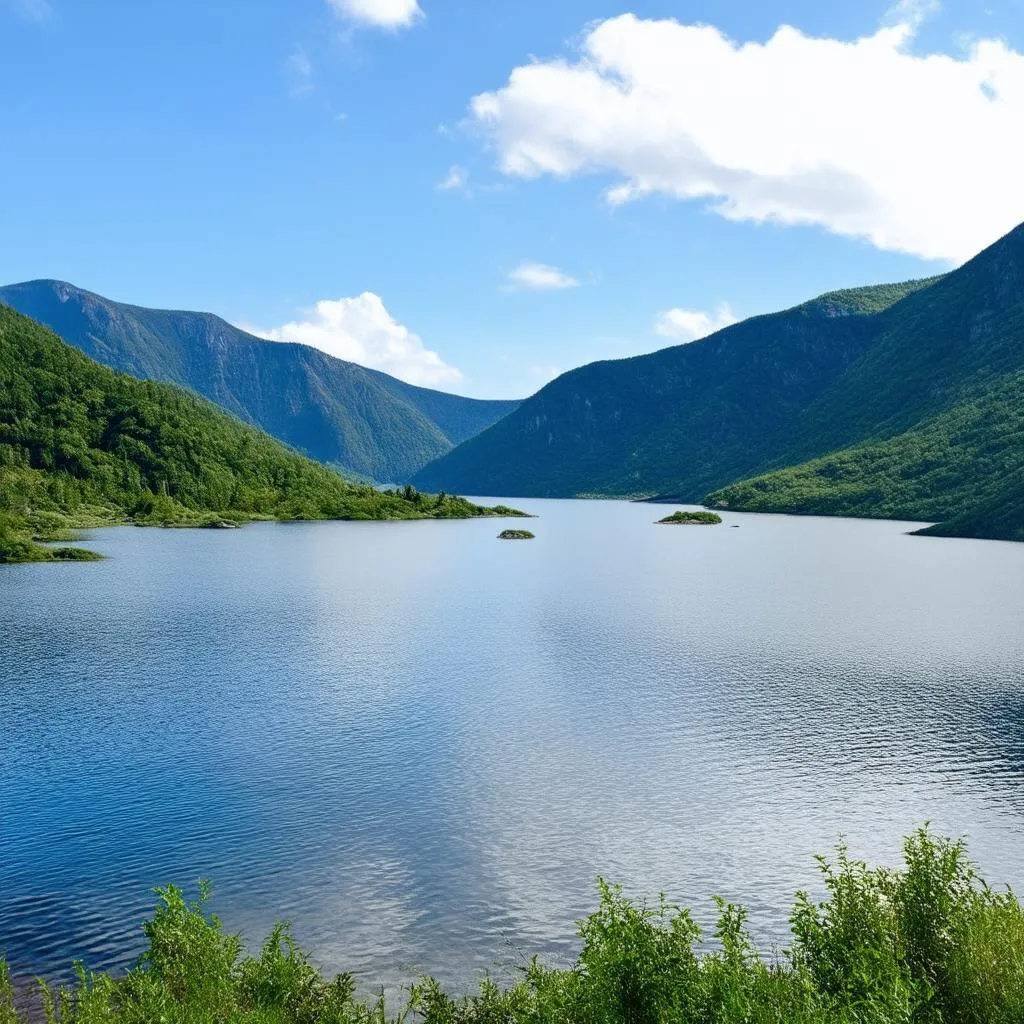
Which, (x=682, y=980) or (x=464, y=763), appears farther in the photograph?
(x=464, y=763)

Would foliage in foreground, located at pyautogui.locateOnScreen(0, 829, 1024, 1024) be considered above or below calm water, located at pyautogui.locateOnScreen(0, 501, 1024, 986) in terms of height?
above

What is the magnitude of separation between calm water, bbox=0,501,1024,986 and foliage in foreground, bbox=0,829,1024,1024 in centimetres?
418

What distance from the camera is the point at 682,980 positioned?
2400 centimetres

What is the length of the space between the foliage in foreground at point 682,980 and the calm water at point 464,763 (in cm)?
418

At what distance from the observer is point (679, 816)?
43.0 meters

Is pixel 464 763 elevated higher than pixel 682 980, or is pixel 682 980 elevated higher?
pixel 682 980

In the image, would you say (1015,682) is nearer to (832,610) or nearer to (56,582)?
(832,610)

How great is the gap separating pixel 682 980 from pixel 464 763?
27.8m

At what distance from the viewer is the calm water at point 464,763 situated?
112 ft

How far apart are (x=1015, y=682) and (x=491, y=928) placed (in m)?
56.1

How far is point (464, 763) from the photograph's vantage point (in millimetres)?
50688

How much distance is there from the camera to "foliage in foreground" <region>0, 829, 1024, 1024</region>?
22359 mm

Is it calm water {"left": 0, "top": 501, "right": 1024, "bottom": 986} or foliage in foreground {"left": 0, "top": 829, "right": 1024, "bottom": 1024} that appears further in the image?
calm water {"left": 0, "top": 501, "right": 1024, "bottom": 986}

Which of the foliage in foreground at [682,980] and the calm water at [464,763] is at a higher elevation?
the foliage in foreground at [682,980]
